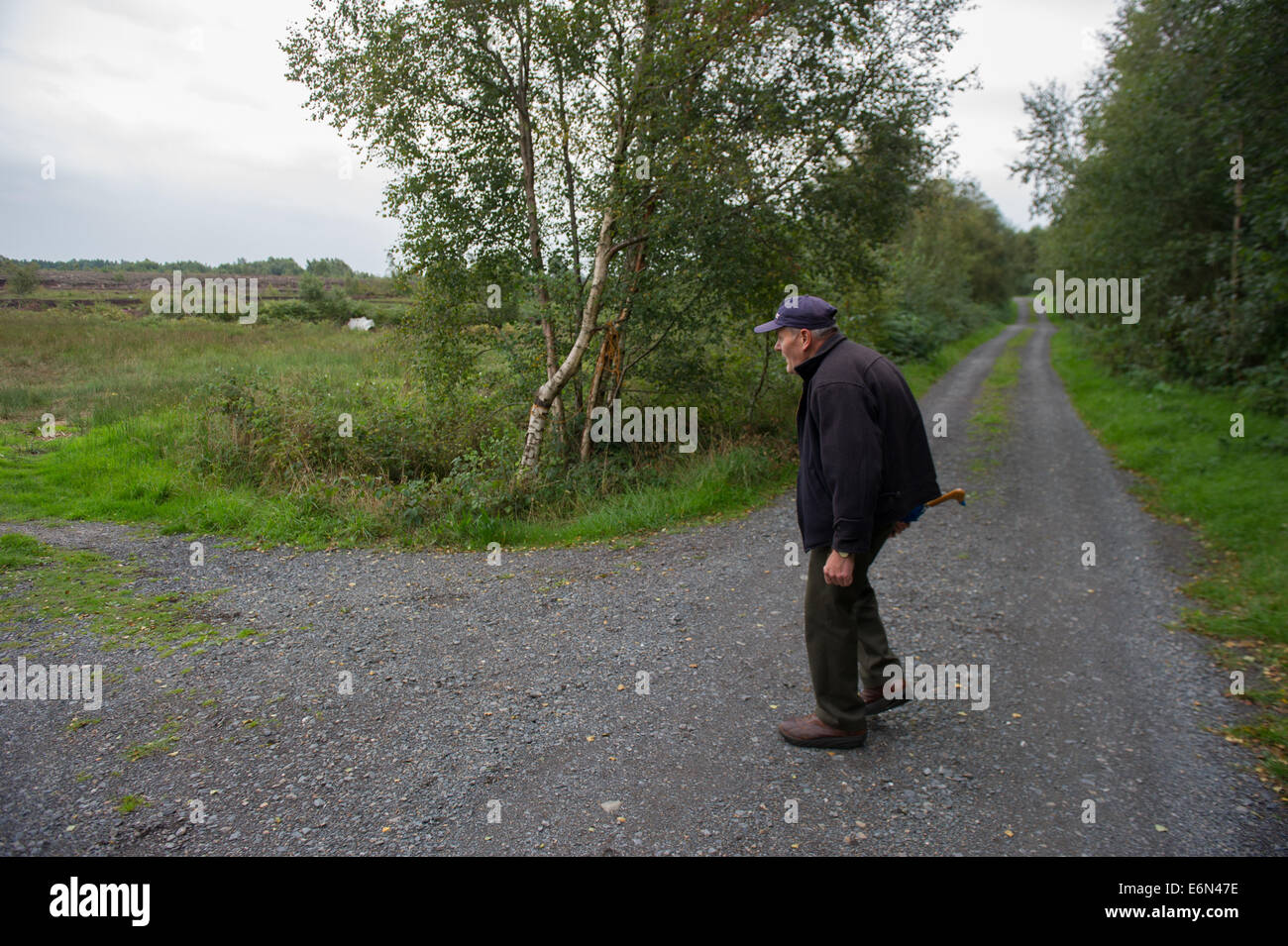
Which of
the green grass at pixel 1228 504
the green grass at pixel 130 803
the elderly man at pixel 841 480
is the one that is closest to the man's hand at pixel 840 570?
the elderly man at pixel 841 480

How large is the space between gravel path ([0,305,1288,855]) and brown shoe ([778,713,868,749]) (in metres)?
0.06

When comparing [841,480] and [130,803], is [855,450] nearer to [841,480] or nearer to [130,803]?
[841,480]

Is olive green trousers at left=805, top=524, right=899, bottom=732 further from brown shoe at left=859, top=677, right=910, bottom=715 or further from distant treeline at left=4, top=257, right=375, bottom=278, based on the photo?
distant treeline at left=4, top=257, right=375, bottom=278

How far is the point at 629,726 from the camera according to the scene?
4332 mm

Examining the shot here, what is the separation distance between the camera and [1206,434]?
41.3ft

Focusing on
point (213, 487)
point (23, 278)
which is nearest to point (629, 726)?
point (213, 487)

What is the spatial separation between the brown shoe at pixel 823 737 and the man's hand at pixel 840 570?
34.8 inches

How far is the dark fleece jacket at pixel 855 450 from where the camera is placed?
365 cm

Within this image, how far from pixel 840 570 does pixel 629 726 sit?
61.9 inches

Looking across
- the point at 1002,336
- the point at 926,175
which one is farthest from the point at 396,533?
the point at 1002,336

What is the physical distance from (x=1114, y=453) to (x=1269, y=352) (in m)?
4.03

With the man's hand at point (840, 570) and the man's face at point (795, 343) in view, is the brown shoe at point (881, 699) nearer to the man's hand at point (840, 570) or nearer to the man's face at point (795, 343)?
the man's hand at point (840, 570)

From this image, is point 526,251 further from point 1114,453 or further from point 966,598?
point 1114,453

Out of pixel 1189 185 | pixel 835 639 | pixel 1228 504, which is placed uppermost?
pixel 1189 185
